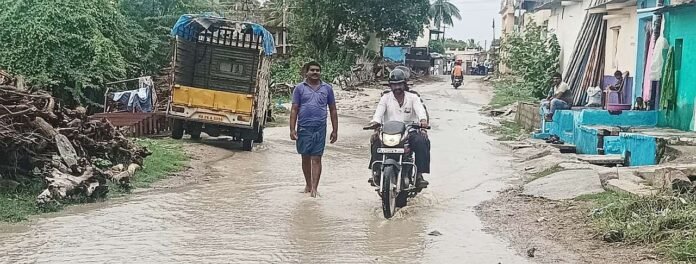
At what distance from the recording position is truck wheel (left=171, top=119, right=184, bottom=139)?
55.0 ft

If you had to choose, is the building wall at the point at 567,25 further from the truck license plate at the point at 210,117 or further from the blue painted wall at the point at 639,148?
the blue painted wall at the point at 639,148

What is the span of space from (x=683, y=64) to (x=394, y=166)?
310 inches

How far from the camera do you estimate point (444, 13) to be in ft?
297

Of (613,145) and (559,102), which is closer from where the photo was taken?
(613,145)

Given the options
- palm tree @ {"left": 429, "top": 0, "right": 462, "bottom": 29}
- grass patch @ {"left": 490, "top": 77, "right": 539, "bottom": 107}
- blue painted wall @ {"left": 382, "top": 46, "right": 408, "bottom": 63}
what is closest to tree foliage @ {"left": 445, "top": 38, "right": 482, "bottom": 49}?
palm tree @ {"left": 429, "top": 0, "right": 462, "bottom": 29}

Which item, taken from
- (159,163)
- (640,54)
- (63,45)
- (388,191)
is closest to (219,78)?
(159,163)

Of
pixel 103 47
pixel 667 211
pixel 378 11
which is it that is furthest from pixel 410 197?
pixel 378 11

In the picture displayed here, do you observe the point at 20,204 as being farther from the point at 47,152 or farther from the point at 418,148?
the point at 418,148

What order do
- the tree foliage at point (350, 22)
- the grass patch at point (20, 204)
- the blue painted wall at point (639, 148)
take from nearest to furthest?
the grass patch at point (20, 204), the blue painted wall at point (639, 148), the tree foliage at point (350, 22)

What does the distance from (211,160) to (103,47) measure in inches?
343

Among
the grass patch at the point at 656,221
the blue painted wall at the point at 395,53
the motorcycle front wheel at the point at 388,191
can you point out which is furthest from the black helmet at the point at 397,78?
the blue painted wall at the point at 395,53

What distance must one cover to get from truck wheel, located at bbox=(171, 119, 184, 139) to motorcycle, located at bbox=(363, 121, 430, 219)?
8.82m

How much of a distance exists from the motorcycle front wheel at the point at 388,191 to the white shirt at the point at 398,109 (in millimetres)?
821

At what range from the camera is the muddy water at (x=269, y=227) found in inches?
264
